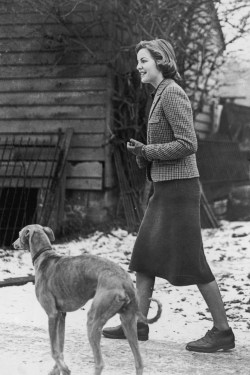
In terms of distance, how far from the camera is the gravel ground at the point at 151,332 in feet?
14.1

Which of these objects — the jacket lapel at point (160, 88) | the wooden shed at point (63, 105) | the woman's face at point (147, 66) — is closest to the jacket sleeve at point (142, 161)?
the jacket lapel at point (160, 88)

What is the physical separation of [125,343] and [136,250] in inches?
28.5

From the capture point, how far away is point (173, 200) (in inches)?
187

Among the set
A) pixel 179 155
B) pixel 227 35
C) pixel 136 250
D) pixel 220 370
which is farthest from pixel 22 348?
pixel 227 35

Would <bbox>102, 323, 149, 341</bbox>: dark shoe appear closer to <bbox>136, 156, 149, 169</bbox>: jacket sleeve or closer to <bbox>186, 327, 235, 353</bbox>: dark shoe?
<bbox>186, 327, 235, 353</bbox>: dark shoe

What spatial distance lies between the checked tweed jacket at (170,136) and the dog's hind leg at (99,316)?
4.30ft

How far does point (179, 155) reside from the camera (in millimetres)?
4629

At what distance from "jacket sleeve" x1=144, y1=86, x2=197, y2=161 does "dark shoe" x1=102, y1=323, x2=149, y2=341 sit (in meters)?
1.35

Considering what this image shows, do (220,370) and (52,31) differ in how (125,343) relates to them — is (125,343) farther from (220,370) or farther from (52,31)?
(52,31)

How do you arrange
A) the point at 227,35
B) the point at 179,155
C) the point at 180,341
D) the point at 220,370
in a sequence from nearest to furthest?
the point at 220,370, the point at 179,155, the point at 180,341, the point at 227,35

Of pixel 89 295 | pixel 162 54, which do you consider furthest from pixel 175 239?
pixel 162 54

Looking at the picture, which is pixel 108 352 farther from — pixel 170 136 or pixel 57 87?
pixel 57 87

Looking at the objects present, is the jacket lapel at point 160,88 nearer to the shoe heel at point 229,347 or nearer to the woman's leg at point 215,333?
the woman's leg at point 215,333

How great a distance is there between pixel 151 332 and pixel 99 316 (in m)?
1.73
